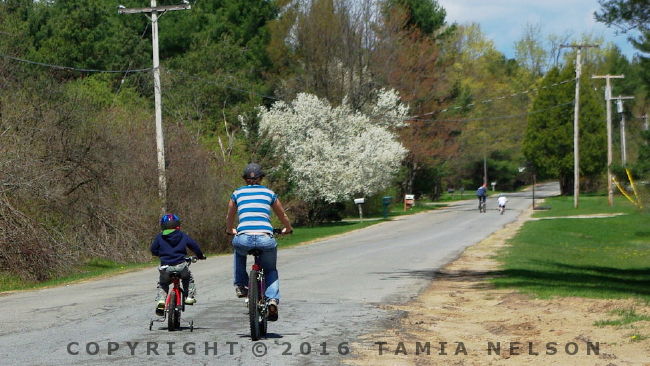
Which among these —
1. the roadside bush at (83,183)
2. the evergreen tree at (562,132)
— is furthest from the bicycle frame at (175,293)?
the evergreen tree at (562,132)

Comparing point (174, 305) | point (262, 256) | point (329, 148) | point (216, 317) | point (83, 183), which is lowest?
point (216, 317)

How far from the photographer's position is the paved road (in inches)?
412

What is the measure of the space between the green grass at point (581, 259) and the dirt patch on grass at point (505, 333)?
1.38 metres

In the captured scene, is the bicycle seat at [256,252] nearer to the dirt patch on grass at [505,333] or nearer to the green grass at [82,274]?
the dirt patch on grass at [505,333]

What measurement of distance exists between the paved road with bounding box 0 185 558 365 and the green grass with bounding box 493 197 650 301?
7.31 ft

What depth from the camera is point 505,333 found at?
42.9 feet

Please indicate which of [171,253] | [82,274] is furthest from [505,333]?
[82,274]

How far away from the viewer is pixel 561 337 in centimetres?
1223

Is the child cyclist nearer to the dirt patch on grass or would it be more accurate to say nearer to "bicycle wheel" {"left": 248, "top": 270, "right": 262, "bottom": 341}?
"bicycle wheel" {"left": 248, "top": 270, "right": 262, "bottom": 341}

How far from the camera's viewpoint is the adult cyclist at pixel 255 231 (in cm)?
1151

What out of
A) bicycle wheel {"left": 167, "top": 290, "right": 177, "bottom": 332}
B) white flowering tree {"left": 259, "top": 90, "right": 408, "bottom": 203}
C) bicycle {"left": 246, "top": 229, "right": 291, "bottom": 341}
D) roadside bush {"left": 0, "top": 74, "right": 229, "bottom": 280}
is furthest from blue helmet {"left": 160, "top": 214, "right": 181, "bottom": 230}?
white flowering tree {"left": 259, "top": 90, "right": 408, "bottom": 203}

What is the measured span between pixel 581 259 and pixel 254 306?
66.3 ft

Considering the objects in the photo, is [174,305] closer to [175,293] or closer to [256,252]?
[175,293]

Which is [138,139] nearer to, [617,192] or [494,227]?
[494,227]
